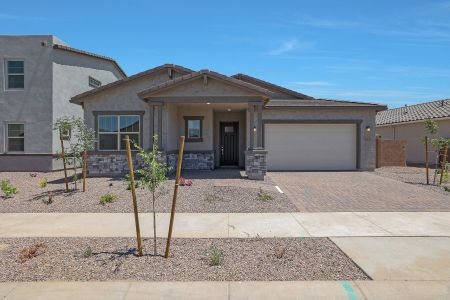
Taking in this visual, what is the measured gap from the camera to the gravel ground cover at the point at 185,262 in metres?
5.20

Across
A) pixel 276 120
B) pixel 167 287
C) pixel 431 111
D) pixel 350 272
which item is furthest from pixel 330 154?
pixel 167 287

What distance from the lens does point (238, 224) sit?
8.16 meters

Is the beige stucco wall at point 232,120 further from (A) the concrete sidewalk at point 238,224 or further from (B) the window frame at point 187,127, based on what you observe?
(A) the concrete sidewalk at point 238,224

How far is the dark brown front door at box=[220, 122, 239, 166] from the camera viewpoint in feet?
67.7

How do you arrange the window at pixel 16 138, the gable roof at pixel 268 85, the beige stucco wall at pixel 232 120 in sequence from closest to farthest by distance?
the window at pixel 16 138 < the beige stucco wall at pixel 232 120 < the gable roof at pixel 268 85

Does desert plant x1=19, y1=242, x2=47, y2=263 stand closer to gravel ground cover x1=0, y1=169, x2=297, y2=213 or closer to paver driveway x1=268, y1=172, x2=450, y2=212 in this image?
gravel ground cover x1=0, y1=169, x2=297, y2=213

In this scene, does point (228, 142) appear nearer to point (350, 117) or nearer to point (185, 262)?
point (350, 117)

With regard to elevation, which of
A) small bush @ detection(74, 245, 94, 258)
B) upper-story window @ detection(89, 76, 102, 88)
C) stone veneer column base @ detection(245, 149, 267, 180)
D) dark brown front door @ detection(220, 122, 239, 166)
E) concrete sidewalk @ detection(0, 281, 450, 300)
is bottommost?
concrete sidewalk @ detection(0, 281, 450, 300)

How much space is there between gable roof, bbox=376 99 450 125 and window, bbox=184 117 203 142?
16159 mm

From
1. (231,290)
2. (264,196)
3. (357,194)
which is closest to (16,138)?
(264,196)

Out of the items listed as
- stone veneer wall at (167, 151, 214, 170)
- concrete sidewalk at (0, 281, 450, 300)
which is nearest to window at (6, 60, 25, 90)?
stone veneer wall at (167, 151, 214, 170)

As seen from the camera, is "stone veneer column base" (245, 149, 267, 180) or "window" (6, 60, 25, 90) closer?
"stone veneer column base" (245, 149, 267, 180)

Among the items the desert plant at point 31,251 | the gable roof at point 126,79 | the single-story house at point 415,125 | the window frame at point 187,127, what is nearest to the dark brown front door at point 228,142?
the window frame at point 187,127

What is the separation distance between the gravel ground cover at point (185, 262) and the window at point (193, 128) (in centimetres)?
1243
